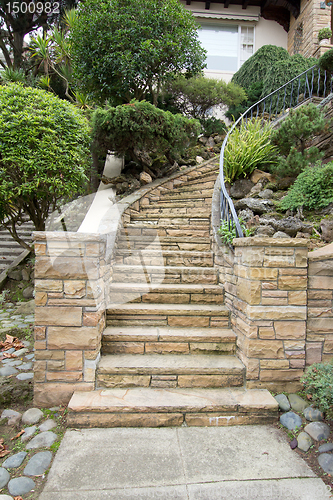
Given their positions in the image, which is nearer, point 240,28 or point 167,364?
point 167,364

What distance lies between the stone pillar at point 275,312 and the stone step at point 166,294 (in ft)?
2.45

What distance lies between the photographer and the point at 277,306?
2.37 m

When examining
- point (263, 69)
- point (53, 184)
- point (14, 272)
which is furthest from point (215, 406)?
point (263, 69)

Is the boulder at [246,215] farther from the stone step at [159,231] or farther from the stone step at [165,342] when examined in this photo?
the stone step at [165,342]

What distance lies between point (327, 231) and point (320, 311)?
49.3 inches

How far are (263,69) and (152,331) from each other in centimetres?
964

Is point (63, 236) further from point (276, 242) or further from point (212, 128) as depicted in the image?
point (212, 128)

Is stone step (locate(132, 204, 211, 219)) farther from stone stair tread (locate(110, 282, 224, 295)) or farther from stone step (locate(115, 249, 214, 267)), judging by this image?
stone stair tread (locate(110, 282, 224, 295))

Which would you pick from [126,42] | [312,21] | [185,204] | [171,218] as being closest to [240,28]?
[312,21]

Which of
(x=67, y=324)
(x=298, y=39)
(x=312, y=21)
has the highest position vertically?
(x=298, y=39)

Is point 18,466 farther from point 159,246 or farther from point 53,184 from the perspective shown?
point 53,184

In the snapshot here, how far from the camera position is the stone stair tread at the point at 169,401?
6.88ft

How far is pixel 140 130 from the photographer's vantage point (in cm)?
529

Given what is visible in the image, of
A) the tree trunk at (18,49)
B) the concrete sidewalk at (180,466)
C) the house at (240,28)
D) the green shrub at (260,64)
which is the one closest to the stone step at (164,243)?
the concrete sidewalk at (180,466)
